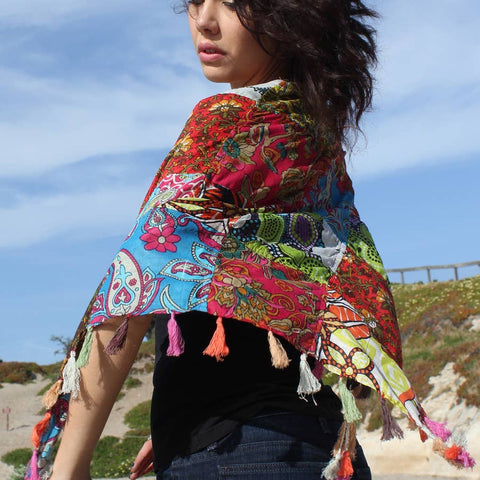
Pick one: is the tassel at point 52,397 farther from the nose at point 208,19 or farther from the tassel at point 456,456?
the nose at point 208,19

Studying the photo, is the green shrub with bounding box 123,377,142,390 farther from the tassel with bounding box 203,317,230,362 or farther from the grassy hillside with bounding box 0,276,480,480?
the tassel with bounding box 203,317,230,362

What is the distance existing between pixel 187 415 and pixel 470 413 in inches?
591

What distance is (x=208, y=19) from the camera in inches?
81.9

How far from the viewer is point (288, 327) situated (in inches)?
68.3

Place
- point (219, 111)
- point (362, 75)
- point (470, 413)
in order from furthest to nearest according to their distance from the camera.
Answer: point (470, 413) < point (362, 75) < point (219, 111)

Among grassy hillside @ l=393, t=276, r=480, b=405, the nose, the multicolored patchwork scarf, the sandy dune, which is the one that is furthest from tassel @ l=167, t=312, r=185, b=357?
grassy hillside @ l=393, t=276, r=480, b=405

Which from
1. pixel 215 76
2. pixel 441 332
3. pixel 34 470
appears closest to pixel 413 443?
pixel 441 332

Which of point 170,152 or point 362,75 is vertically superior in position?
point 362,75

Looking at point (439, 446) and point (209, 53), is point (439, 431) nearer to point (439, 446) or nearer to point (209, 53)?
point (439, 446)

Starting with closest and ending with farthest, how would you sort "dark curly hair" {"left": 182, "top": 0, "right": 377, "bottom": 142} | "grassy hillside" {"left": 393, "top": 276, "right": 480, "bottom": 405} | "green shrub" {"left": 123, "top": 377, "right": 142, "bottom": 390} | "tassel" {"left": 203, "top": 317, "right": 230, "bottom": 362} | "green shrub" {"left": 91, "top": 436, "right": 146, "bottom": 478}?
"tassel" {"left": 203, "top": 317, "right": 230, "bottom": 362} → "dark curly hair" {"left": 182, "top": 0, "right": 377, "bottom": 142} → "grassy hillside" {"left": 393, "top": 276, "right": 480, "bottom": 405} → "green shrub" {"left": 91, "top": 436, "right": 146, "bottom": 478} → "green shrub" {"left": 123, "top": 377, "right": 142, "bottom": 390}

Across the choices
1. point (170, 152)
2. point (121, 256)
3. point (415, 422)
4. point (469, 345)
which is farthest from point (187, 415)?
point (469, 345)

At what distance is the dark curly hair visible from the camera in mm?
2008

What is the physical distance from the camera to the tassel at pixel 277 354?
1.60m

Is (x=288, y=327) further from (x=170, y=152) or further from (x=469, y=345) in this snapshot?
(x=469, y=345)
